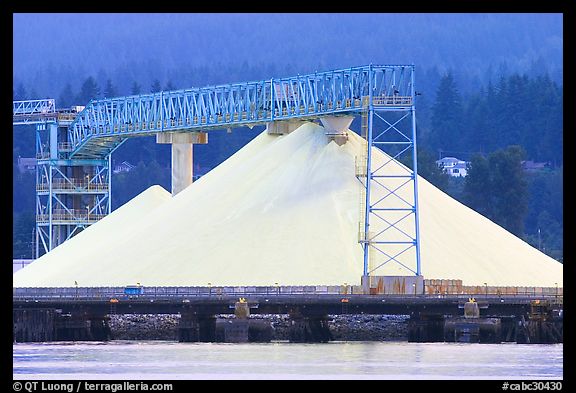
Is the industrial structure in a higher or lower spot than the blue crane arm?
lower

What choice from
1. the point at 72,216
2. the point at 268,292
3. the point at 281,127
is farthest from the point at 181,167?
the point at 268,292

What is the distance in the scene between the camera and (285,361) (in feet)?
288

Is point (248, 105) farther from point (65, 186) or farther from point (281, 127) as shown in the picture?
point (65, 186)

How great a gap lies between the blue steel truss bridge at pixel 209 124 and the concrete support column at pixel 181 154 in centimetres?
6

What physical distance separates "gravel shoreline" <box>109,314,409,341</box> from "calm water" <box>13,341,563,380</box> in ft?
11.0

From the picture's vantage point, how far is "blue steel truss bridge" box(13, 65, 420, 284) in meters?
118

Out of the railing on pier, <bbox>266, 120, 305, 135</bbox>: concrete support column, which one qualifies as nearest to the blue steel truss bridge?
<bbox>266, 120, 305, 135</bbox>: concrete support column

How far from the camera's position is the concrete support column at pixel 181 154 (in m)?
142

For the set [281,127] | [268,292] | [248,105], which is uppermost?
[248,105]

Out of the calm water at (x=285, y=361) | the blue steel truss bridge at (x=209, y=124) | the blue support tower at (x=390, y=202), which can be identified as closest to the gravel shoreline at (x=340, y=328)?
the calm water at (x=285, y=361)

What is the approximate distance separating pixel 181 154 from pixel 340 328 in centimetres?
3759

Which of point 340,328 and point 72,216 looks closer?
point 340,328

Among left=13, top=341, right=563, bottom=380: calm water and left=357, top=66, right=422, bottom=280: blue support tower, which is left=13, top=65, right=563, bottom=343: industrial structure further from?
left=13, top=341, right=563, bottom=380: calm water
